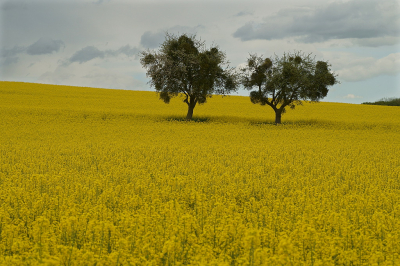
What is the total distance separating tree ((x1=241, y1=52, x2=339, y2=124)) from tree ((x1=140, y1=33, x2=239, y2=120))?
3016 millimetres

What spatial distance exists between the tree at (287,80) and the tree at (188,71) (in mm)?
3016

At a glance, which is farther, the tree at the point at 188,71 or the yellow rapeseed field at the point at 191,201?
the tree at the point at 188,71

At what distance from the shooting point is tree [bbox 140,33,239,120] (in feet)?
133

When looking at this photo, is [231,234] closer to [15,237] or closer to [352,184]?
[15,237]

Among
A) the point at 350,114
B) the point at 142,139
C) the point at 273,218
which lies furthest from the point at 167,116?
the point at 273,218

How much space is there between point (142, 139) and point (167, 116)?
17607mm

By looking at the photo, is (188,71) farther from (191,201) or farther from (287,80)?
(191,201)

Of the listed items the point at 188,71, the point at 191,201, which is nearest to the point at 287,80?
the point at 188,71

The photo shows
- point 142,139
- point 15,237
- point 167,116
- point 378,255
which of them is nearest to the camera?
point 378,255

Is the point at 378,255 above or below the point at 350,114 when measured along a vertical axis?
below

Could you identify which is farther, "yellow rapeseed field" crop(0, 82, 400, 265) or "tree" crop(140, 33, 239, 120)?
"tree" crop(140, 33, 239, 120)

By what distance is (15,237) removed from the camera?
23.1 ft

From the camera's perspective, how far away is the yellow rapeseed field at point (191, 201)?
605cm

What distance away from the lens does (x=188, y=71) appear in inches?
1619
